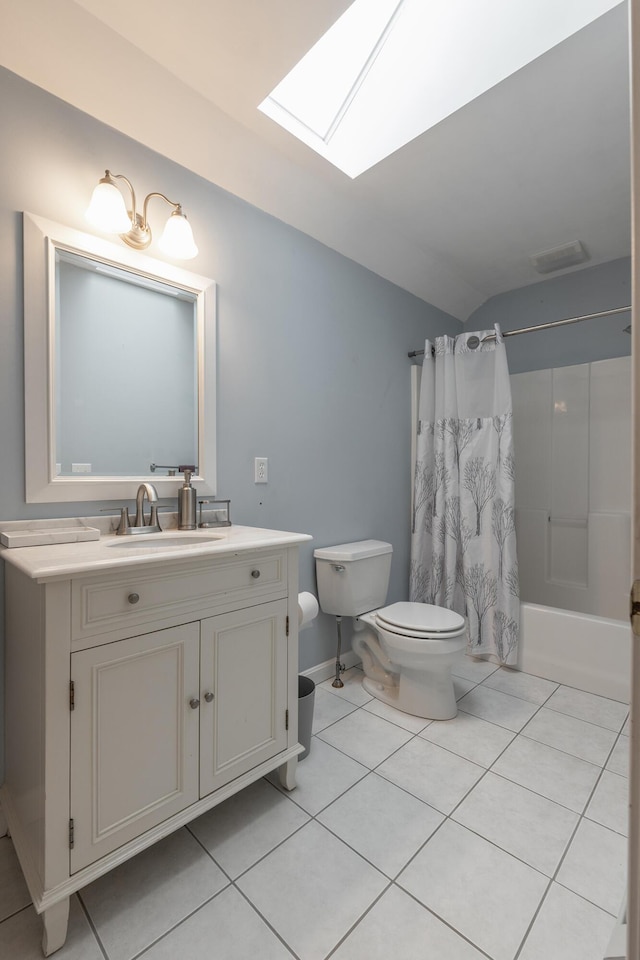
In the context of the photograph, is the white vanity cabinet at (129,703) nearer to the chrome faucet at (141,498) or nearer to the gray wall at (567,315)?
the chrome faucet at (141,498)

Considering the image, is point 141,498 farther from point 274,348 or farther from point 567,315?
point 567,315

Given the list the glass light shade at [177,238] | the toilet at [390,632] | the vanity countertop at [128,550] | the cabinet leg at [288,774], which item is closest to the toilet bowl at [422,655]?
the toilet at [390,632]

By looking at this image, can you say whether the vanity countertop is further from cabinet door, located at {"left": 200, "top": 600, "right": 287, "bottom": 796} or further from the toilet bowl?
the toilet bowl

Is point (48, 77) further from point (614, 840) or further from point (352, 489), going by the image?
point (614, 840)

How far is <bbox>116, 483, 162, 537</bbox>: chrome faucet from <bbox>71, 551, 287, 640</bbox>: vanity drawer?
396mm

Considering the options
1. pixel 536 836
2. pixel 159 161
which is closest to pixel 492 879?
pixel 536 836

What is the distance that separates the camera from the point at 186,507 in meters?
1.56

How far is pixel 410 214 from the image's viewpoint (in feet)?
7.15

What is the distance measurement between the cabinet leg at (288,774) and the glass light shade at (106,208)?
70.2 inches

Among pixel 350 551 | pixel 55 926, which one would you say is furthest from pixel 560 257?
pixel 55 926

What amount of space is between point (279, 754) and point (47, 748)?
0.70 m

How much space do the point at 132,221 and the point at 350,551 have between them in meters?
1.56

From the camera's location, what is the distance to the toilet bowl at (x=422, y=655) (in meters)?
1.79

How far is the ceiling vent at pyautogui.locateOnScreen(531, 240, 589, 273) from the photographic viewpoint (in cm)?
242
